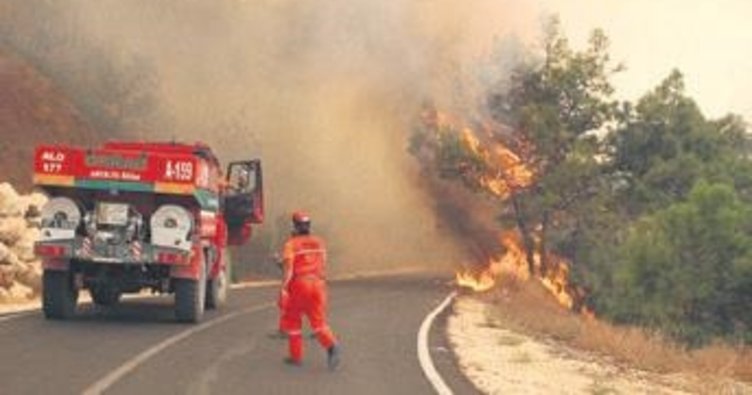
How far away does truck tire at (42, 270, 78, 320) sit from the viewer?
53.5ft

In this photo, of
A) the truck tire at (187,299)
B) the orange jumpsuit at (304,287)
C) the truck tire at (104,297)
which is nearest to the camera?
the orange jumpsuit at (304,287)

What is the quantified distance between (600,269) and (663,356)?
21753 mm

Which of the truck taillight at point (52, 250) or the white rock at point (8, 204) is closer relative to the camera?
Result: the truck taillight at point (52, 250)

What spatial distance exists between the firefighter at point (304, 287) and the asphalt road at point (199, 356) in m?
0.42

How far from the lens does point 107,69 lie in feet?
164

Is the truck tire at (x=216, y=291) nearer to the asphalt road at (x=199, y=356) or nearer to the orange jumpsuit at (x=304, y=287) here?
the asphalt road at (x=199, y=356)

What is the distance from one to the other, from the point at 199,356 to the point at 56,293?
14.7ft

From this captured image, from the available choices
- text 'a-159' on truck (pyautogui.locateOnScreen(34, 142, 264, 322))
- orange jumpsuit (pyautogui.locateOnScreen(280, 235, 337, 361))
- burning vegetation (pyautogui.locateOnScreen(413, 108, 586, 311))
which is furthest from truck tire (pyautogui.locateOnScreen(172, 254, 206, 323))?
burning vegetation (pyautogui.locateOnScreen(413, 108, 586, 311))

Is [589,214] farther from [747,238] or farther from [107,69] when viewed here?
[107,69]

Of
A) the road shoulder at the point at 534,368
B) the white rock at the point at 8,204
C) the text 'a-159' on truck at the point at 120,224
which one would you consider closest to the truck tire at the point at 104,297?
the text 'a-159' on truck at the point at 120,224

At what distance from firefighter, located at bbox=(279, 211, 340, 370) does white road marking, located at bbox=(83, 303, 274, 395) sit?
68.6 inches

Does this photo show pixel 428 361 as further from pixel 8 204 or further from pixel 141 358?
pixel 8 204

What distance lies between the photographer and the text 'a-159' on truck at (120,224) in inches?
639

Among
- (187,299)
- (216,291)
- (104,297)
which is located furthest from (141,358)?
(216,291)
